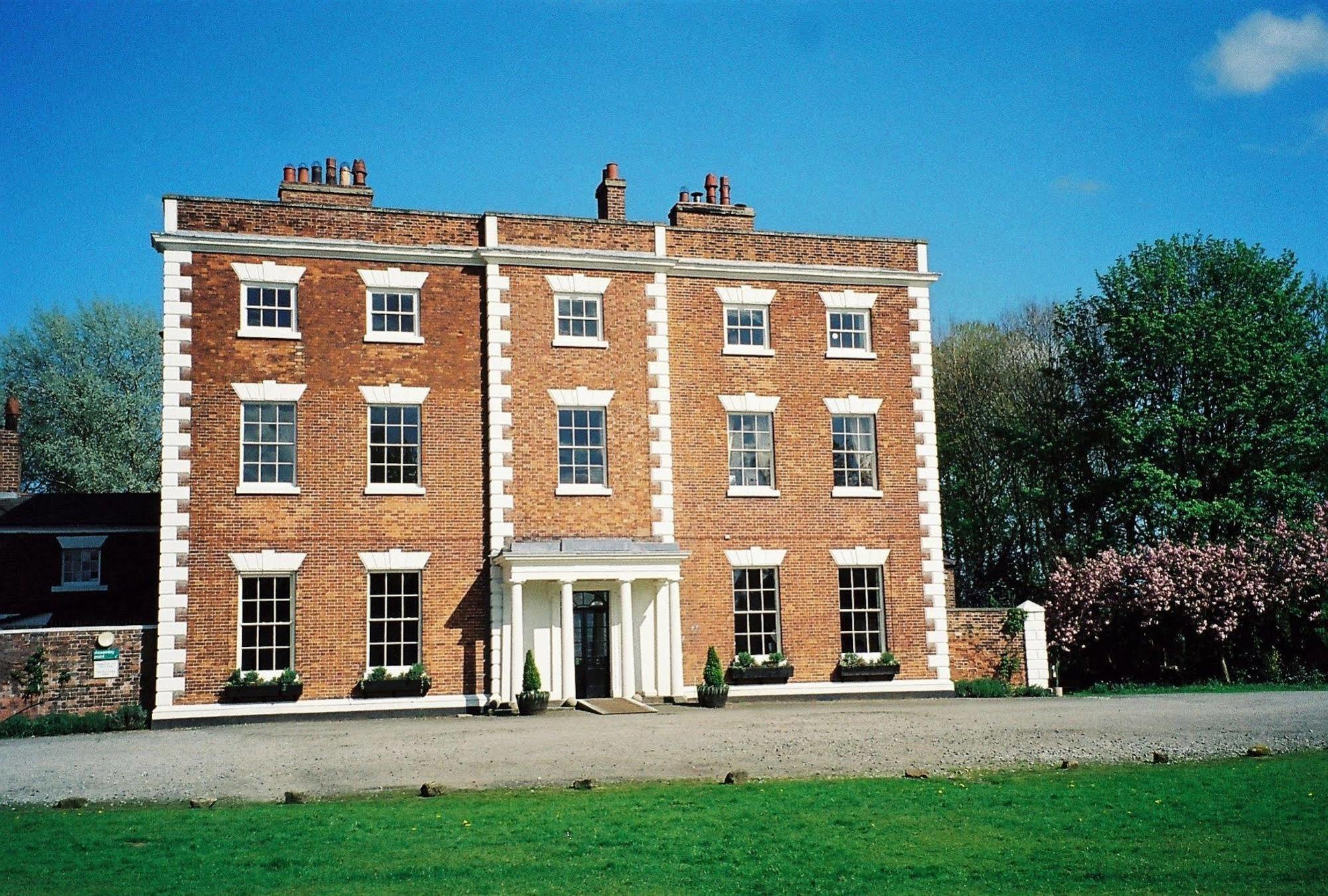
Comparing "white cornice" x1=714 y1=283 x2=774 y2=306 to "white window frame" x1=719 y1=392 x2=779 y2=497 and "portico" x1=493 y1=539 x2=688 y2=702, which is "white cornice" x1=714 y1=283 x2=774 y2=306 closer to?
"white window frame" x1=719 y1=392 x2=779 y2=497

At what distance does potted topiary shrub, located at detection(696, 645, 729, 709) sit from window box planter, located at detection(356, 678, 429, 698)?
18.8 ft

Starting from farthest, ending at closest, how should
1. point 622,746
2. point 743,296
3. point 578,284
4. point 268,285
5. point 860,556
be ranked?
point 743,296 < point 860,556 < point 578,284 < point 268,285 < point 622,746

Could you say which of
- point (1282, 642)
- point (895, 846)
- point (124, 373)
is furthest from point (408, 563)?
point (124, 373)

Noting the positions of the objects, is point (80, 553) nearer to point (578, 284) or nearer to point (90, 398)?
point (578, 284)

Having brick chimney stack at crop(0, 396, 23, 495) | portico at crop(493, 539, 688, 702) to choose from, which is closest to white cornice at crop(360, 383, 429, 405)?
portico at crop(493, 539, 688, 702)

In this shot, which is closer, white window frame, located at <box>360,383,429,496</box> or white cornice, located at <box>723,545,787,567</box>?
white window frame, located at <box>360,383,429,496</box>

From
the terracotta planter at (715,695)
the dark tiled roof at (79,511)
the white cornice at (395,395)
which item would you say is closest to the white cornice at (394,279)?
the white cornice at (395,395)

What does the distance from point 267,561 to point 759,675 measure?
10.6 metres

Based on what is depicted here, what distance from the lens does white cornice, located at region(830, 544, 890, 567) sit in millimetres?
29500

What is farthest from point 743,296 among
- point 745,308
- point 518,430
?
point 518,430

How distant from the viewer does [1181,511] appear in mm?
36188

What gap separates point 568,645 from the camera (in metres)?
27.1

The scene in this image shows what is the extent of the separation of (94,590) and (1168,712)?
24.4 metres

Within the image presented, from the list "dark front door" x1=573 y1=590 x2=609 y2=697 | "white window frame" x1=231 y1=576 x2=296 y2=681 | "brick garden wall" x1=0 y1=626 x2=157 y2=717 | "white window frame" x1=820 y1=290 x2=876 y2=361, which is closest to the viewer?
"brick garden wall" x1=0 y1=626 x2=157 y2=717
